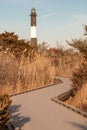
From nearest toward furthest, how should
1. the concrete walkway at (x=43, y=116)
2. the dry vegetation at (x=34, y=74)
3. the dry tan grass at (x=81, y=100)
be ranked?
the concrete walkway at (x=43, y=116)
the dry tan grass at (x=81, y=100)
the dry vegetation at (x=34, y=74)

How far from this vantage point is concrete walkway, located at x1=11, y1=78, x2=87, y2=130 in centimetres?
771

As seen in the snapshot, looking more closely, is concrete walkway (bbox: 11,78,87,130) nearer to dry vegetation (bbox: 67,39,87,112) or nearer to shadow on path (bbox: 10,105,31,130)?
shadow on path (bbox: 10,105,31,130)

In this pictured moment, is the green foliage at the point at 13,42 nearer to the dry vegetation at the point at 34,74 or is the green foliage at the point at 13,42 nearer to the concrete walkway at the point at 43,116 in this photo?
the dry vegetation at the point at 34,74

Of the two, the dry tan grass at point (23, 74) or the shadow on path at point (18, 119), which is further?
the dry tan grass at point (23, 74)

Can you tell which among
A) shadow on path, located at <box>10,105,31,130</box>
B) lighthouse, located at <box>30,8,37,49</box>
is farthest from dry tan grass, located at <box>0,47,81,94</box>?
lighthouse, located at <box>30,8,37,49</box>

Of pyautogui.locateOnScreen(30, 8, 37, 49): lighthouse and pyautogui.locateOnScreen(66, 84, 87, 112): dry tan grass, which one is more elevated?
pyautogui.locateOnScreen(30, 8, 37, 49): lighthouse

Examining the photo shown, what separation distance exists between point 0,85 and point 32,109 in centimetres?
409

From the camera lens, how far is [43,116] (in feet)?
28.9

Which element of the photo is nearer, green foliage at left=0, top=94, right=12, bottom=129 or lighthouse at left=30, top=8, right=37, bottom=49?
green foliage at left=0, top=94, right=12, bottom=129

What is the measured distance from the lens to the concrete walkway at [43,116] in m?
7.71

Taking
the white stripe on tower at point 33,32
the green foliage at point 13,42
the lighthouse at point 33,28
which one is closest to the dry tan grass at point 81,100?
the green foliage at point 13,42

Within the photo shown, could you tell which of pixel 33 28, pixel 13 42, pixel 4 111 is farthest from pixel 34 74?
pixel 33 28

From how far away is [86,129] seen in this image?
24.2 feet

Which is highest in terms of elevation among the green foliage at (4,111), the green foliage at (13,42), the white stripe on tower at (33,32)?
the white stripe on tower at (33,32)
